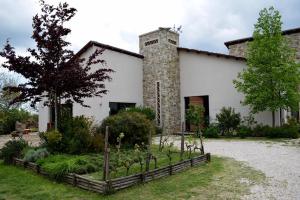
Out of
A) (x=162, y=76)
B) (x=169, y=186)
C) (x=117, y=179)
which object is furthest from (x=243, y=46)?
(x=117, y=179)

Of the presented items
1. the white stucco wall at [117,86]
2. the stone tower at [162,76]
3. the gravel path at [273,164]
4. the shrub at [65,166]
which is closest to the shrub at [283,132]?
the gravel path at [273,164]

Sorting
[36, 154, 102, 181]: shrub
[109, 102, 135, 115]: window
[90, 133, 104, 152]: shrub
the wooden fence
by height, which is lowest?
the wooden fence

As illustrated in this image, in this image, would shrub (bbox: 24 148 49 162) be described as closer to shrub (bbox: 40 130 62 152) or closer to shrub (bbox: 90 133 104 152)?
shrub (bbox: 40 130 62 152)

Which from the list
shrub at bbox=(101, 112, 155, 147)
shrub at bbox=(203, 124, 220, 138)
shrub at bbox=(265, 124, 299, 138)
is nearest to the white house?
shrub at bbox=(265, 124, 299, 138)

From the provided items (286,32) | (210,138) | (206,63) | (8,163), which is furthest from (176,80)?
(8,163)

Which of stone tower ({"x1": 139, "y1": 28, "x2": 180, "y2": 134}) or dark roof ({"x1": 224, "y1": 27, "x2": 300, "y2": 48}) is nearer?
stone tower ({"x1": 139, "y1": 28, "x2": 180, "y2": 134})

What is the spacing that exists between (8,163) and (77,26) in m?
5.43

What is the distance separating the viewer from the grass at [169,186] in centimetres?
623

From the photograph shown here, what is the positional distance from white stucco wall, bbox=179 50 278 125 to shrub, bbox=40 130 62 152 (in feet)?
38.3

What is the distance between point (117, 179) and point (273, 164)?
16.3 feet

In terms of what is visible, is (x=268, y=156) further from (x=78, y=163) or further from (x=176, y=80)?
(x=176, y=80)

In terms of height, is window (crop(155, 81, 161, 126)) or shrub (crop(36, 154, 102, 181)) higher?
window (crop(155, 81, 161, 126))

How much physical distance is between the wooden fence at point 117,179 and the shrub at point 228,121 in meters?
8.98

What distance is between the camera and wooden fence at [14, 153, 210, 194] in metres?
6.37
